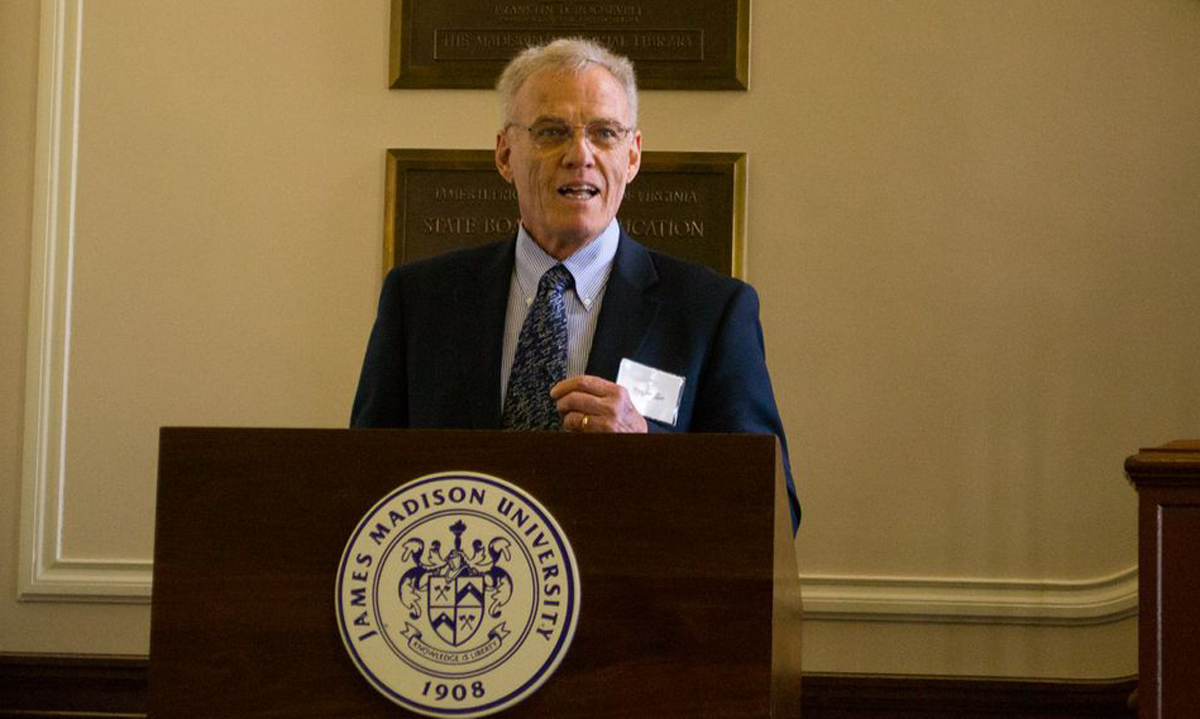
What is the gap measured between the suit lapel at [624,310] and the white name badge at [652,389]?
15 centimetres

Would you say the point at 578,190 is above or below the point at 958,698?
above

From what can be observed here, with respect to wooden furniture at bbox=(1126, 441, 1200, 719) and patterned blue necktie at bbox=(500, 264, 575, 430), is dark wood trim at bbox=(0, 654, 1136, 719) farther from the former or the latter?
patterned blue necktie at bbox=(500, 264, 575, 430)

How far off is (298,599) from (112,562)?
2.75 meters

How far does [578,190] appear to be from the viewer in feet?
9.24

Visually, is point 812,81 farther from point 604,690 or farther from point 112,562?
point 604,690

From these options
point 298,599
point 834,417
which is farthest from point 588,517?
point 834,417

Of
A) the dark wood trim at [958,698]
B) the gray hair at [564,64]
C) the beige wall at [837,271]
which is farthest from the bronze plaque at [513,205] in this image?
the gray hair at [564,64]

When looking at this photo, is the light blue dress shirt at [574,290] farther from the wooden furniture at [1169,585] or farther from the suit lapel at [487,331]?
the wooden furniture at [1169,585]

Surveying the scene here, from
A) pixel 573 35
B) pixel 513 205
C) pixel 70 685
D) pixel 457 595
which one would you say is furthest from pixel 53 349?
pixel 457 595

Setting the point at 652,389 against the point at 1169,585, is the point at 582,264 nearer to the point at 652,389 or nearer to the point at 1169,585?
the point at 652,389

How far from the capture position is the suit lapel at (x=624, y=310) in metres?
2.62

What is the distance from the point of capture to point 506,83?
292 cm

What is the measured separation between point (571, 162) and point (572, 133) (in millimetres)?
63

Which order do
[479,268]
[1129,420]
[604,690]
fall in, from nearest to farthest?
[604,690] → [479,268] → [1129,420]
